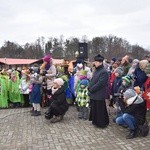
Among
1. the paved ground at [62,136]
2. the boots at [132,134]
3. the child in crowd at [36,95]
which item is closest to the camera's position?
the paved ground at [62,136]

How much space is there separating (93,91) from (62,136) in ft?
4.53

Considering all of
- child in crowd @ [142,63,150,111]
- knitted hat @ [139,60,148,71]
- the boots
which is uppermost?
knitted hat @ [139,60,148,71]

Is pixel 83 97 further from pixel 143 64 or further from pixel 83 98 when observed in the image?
pixel 143 64

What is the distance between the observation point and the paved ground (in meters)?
5.93

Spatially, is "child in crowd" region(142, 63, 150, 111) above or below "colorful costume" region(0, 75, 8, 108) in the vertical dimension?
above

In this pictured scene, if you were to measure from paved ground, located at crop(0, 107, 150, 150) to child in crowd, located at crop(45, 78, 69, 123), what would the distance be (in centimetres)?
21

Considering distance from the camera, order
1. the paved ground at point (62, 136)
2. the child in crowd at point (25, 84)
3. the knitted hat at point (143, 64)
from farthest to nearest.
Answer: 1. the child in crowd at point (25, 84)
2. the knitted hat at point (143, 64)
3. the paved ground at point (62, 136)

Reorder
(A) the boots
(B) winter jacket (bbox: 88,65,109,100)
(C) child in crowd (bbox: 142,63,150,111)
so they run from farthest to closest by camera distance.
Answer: (B) winter jacket (bbox: 88,65,109,100) → (C) child in crowd (bbox: 142,63,150,111) → (A) the boots

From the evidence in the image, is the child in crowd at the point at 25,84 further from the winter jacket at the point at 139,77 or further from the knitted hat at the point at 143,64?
the knitted hat at the point at 143,64

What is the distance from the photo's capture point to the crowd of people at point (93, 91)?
6.54m

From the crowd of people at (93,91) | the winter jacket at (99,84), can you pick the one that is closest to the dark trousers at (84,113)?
the crowd of people at (93,91)

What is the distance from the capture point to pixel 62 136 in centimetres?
668

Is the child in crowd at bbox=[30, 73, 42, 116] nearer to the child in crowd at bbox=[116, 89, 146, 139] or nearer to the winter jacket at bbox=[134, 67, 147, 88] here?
the winter jacket at bbox=[134, 67, 147, 88]

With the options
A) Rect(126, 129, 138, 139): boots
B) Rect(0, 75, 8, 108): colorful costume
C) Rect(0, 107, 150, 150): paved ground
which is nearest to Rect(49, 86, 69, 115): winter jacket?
Rect(0, 107, 150, 150): paved ground
